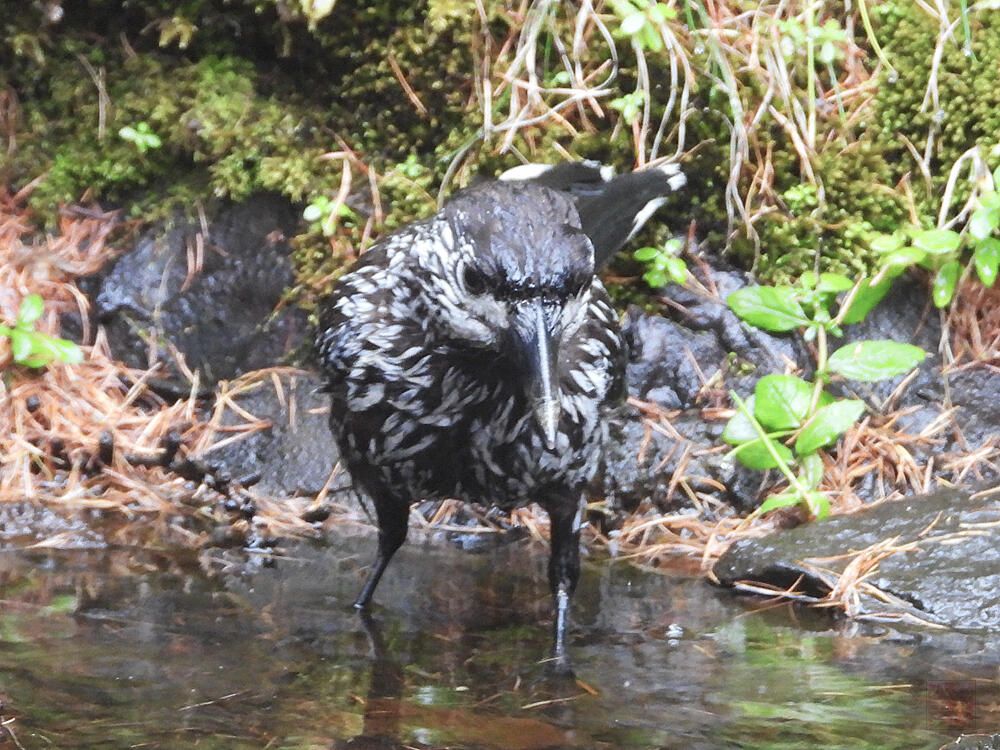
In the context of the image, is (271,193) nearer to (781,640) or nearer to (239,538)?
(239,538)

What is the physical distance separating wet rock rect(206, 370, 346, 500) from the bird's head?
157 centimetres

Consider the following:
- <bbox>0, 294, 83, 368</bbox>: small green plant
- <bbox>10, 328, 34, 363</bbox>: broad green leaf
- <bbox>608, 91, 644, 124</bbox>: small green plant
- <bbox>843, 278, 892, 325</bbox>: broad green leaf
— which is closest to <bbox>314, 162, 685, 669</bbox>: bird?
<bbox>608, 91, 644, 124</bbox>: small green plant

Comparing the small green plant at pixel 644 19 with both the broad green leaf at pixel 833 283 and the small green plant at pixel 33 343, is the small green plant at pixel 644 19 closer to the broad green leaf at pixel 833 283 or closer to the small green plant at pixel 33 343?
the broad green leaf at pixel 833 283

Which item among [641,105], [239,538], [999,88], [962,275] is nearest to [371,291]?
[239,538]

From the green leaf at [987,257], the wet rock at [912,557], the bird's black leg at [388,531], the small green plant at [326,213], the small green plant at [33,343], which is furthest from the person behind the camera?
the small green plant at [326,213]

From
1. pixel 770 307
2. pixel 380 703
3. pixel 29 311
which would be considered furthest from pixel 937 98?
pixel 29 311

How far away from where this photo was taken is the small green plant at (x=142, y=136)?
4.68 meters

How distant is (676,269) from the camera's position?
442 centimetres

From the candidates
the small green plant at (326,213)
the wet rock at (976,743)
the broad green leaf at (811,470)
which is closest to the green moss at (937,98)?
the broad green leaf at (811,470)

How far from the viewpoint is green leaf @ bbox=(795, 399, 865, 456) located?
397cm

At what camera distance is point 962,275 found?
4.32 metres

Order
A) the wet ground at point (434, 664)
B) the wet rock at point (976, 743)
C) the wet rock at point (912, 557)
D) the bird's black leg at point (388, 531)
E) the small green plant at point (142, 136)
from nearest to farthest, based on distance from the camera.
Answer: the wet rock at point (976, 743) < the wet ground at point (434, 664) < the wet rock at point (912, 557) < the bird's black leg at point (388, 531) < the small green plant at point (142, 136)

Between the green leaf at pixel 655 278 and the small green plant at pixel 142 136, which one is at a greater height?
the small green plant at pixel 142 136

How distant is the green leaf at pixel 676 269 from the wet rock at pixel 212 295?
4.54 ft
